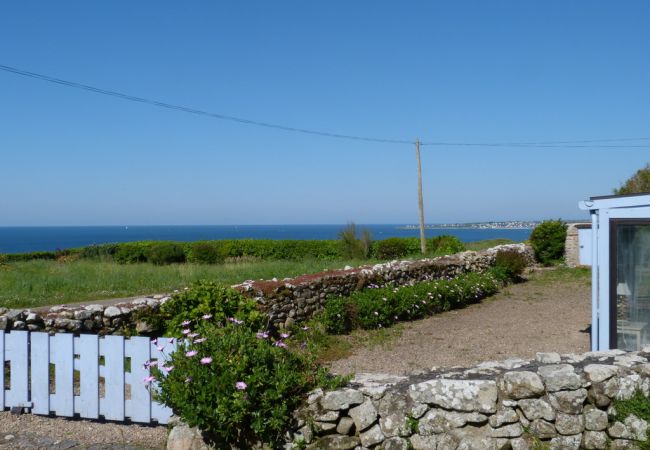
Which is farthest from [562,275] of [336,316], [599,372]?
[599,372]

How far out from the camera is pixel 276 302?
30.7ft

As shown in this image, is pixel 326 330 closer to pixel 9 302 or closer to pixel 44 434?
pixel 44 434

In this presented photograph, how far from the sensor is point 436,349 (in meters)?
8.77

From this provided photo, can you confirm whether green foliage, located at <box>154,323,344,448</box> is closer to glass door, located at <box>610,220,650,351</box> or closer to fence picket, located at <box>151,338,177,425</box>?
fence picket, located at <box>151,338,177,425</box>

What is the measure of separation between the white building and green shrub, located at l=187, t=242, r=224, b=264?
2000 cm

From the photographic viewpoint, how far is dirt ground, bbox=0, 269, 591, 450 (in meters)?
5.04

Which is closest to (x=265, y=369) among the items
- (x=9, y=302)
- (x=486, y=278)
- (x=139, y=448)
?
(x=139, y=448)

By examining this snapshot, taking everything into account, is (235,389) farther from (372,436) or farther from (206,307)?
(206,307)

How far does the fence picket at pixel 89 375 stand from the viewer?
5.37m

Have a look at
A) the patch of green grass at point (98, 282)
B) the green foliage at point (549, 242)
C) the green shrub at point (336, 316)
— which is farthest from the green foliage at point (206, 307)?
the green foliage at point (549, 242)

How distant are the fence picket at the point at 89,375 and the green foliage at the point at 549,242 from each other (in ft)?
67.3

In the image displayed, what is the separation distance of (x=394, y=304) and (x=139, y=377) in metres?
6.62

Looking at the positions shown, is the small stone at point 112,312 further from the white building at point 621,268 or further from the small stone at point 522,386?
the white building at point 621,268

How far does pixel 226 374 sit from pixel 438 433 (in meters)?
1.78
